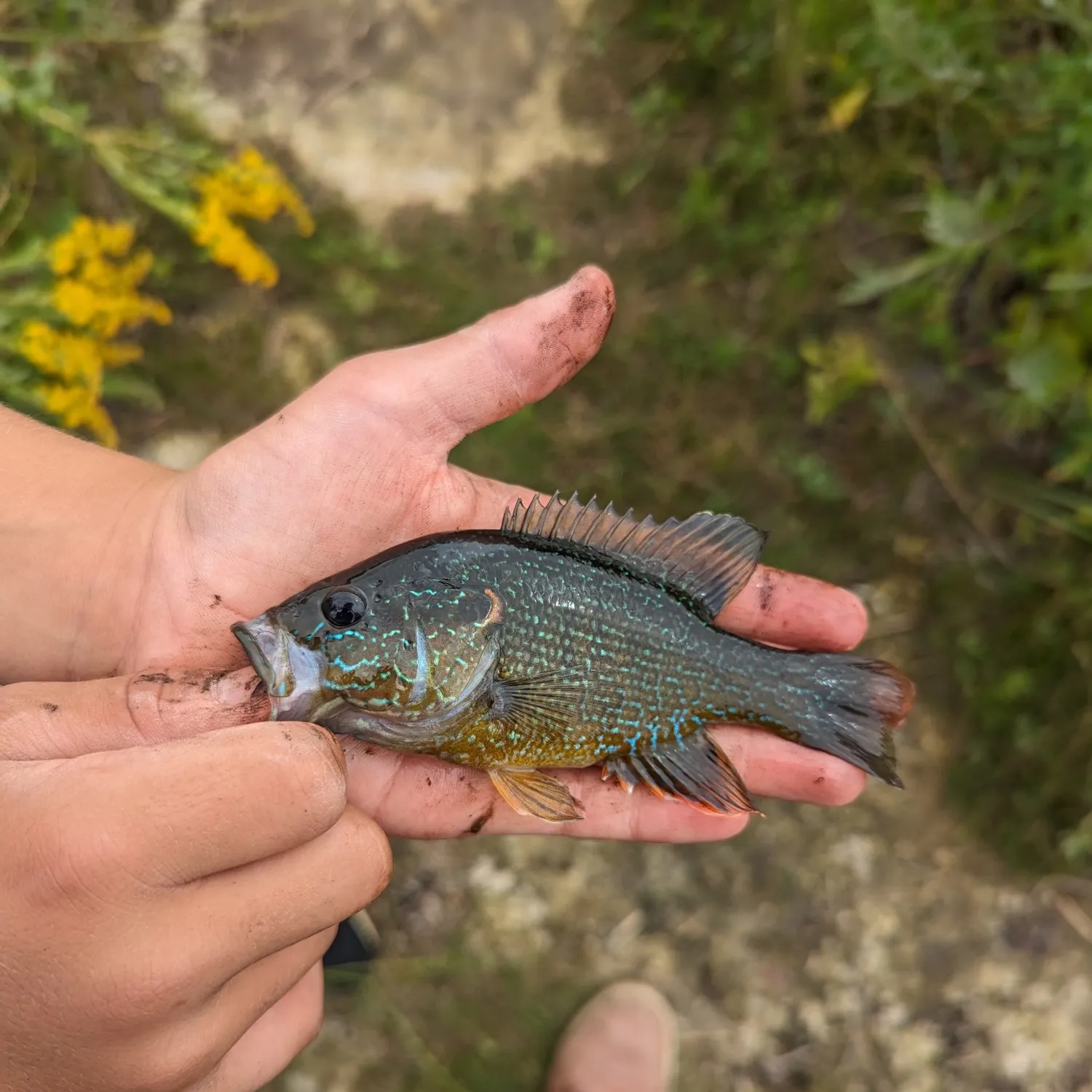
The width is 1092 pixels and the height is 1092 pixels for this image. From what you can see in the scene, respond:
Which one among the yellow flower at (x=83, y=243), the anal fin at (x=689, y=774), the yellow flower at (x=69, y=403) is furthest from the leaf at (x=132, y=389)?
the anal fin at (x=689, y=774)

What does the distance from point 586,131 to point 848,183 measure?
1663 millimetres

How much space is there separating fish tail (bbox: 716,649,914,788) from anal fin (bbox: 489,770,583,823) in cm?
88

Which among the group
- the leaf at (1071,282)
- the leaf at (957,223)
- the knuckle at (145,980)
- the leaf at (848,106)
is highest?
the leaf at (848,106)

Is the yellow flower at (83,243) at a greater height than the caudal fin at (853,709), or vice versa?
the yellow flower at (83,243)

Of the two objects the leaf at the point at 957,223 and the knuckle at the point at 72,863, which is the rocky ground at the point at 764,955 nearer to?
the leaf at the point at 957,223

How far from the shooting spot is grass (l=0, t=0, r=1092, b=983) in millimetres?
4723

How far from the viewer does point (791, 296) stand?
16.7 feet

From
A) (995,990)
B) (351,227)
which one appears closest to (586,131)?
(351,227)

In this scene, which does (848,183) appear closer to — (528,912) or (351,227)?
(351,227)

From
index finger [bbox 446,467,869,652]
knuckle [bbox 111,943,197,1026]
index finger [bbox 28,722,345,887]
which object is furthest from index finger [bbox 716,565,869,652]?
knuckle [bbox 111,943,197,1026]

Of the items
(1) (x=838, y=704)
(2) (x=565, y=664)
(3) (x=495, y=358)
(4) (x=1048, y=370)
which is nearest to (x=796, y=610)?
(1) (x=838, y=704)

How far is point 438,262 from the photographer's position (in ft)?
17.0

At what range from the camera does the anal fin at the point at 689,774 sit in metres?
3.43

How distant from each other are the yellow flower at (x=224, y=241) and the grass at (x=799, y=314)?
58cm
